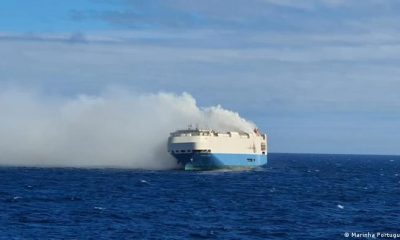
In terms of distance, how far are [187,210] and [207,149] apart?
266ft

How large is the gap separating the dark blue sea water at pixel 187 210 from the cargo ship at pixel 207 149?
119 ft

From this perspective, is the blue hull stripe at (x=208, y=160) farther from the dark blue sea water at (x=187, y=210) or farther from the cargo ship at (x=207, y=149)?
the dark blue sea water at (x=187, y=210)

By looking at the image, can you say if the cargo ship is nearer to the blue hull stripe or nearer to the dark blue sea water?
the blue hull stripe

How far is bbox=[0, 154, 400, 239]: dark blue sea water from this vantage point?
63.7 metres

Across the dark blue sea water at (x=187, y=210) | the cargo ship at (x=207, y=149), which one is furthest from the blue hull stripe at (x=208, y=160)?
the dark blue sea water at (x=187, y=210)

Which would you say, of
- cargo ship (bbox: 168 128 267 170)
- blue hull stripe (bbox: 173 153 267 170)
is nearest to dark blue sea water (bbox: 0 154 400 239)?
cargo ship (bbox: 168 128 267 170)

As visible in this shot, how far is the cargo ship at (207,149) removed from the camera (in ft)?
529

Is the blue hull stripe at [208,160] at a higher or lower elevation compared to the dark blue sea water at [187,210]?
higher

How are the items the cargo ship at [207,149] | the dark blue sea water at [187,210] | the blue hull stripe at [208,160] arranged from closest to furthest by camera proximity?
the dark blue sea water at [187,210]
the cargo ship at [207,149]
the blue hull stripe at [208,160]

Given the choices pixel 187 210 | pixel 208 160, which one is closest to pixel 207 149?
pixel 208 160

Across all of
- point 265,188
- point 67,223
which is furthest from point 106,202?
point 265,188

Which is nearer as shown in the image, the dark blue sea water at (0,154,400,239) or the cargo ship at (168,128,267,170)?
Result: the dark blue sea water at (0,154,400,239)

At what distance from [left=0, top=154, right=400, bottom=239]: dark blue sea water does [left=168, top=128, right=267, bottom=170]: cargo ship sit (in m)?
36.3

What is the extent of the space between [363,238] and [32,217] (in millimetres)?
32461
